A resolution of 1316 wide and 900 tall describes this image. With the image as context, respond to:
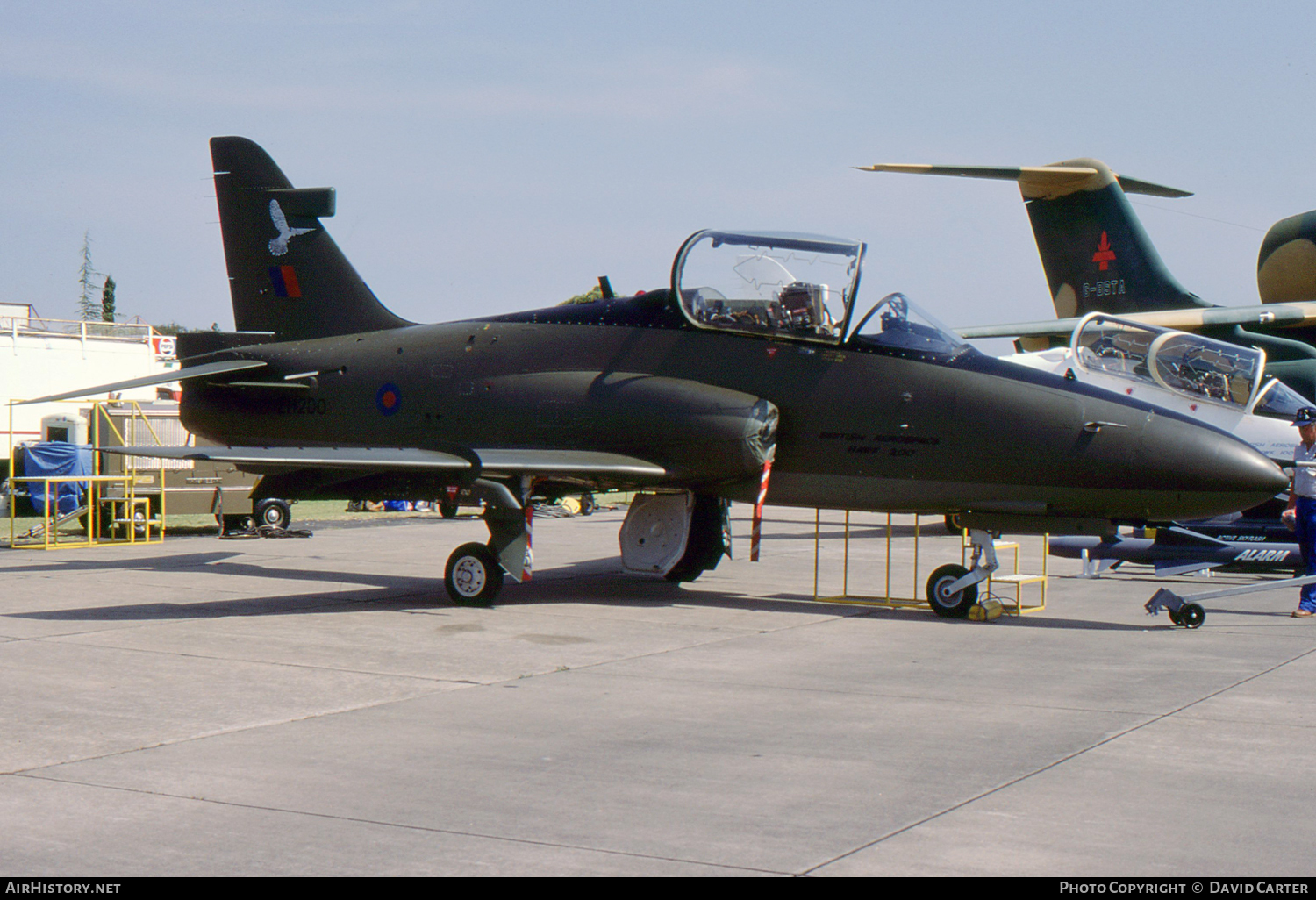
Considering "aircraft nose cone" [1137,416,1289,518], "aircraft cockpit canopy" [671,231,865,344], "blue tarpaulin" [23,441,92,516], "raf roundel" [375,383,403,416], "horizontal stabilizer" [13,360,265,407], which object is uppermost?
"aircraft cockpit canopy" [671,231,865,344]

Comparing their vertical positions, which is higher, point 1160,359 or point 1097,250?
point 1097,250

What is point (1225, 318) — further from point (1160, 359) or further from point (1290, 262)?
point (1160, 359)

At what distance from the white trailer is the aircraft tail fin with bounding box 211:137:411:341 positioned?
2044 cm

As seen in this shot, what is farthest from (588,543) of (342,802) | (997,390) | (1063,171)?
(342,802)

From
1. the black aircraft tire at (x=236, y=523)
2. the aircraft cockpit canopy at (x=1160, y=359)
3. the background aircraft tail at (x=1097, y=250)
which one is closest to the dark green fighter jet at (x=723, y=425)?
the aircraft cockpit canopy at (x=1160, y=359)

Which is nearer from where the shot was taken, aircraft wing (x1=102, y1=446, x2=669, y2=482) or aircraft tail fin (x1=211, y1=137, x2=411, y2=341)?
aircraft wing (x1=102, y1=446, x2=669, y2=482)

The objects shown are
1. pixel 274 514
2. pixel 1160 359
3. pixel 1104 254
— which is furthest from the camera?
pixel 1104 254

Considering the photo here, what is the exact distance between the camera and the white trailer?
33.8 meters

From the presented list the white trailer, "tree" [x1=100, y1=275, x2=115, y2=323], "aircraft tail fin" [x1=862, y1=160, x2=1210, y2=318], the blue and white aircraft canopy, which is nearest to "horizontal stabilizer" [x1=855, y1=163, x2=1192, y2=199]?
"aircraft tail fin" [x1=862, y1=160, x2=1210, y2=318]

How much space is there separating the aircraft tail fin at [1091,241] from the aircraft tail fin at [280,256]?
44.2 feet

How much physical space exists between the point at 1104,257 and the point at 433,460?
59.9 feet

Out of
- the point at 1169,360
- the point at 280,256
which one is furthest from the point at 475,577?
the point at 1169,360

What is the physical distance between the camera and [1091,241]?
24.7 meters

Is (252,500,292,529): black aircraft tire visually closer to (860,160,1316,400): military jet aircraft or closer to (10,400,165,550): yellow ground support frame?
(10,400,165,550): yellow ground support frame
